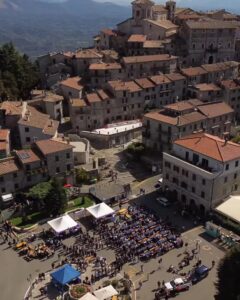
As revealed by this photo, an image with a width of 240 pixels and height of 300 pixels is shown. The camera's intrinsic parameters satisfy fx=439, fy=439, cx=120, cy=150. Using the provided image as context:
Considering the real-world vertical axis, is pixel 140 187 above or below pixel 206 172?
below

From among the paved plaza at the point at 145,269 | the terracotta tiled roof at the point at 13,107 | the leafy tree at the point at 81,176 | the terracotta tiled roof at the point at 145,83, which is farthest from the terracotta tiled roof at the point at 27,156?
the terracotta tiled roof at the point at 145,83

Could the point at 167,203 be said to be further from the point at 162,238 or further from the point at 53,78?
the point at 53,78

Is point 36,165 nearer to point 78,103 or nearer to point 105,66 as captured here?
point 78,103

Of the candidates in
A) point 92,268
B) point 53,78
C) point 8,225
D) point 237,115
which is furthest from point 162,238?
point 53,78

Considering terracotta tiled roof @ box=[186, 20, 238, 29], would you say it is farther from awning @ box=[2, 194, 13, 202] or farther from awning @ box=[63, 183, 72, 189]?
awning @ box=[2, 194, 13, 202]

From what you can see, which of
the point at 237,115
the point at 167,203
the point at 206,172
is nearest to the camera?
the point at 206,172

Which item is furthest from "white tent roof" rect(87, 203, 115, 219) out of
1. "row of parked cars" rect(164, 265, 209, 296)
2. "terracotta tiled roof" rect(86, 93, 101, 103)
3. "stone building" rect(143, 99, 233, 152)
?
"terracotta tiled roof" rect(86, 93, 101, 103)

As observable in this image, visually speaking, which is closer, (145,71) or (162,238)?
(162,238)
